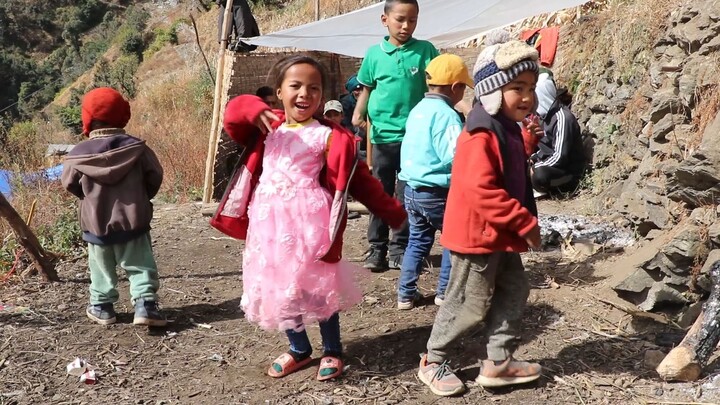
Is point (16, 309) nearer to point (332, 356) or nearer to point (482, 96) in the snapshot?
point (332, 356)

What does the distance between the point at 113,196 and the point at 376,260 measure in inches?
76.9

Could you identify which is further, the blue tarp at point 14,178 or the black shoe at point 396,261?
the blue tarp at point 14,178

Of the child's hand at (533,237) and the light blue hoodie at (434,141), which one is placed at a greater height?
the light blue hoodie at (434,141)

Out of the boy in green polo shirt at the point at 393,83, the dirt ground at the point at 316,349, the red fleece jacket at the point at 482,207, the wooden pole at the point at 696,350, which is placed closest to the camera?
the red fleece jacket at the point at 482,207

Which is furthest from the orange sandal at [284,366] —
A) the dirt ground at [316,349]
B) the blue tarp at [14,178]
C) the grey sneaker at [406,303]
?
the blue tarp at [14,178]

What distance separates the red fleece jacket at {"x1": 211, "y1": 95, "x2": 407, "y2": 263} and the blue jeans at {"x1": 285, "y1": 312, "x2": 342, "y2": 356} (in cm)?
36

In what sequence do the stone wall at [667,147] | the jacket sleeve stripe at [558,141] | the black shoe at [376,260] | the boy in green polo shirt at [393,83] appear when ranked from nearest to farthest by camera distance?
1. the stone wall at [667,147]
2. the boy in green polo shirt at [393,83]
3. the black shoe at [376,260]
4. the jacket sleeve stripe at [558,141]

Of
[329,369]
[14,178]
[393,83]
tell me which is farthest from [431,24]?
[14,178]

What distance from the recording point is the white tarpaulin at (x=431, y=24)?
22.0 feet

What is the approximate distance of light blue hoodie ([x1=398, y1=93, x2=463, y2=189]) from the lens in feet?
13.6

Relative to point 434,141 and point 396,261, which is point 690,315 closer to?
point 434,141

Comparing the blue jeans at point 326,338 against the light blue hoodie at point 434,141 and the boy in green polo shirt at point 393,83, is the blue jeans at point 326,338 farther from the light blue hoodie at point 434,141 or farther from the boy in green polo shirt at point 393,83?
the boy in green polo shirt at point 393,83

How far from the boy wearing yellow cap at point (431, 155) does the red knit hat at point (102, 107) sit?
1766 millimetres

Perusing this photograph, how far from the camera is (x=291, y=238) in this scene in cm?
326
